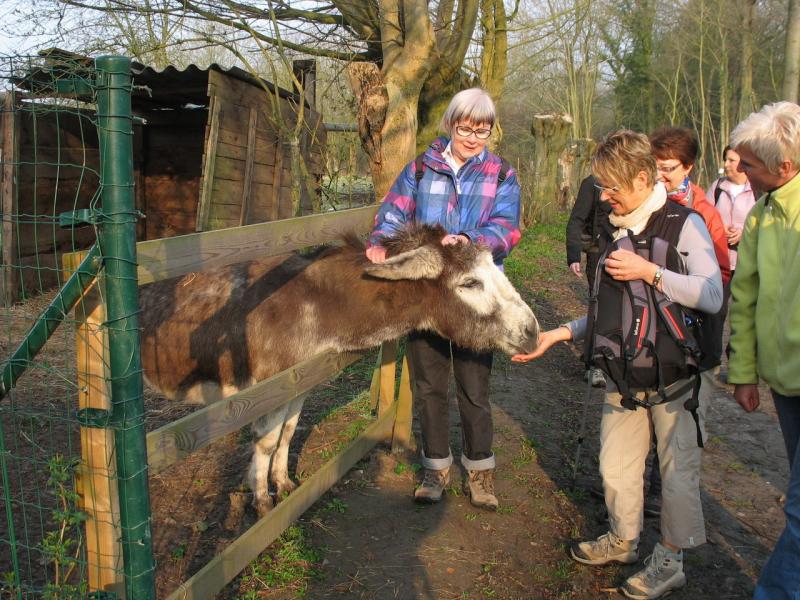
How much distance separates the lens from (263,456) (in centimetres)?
404

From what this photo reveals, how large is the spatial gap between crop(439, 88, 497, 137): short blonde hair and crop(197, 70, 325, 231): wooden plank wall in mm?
4079

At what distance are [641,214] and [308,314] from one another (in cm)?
191

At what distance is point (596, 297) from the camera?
317 centimetres

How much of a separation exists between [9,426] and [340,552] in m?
3.01

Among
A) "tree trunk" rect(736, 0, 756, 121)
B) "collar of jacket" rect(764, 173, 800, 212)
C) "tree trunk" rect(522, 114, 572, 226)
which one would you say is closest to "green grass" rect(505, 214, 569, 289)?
"tree trunk" rect(522, 114, 572, 226)

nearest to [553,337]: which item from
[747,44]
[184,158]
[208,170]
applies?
[208,170]

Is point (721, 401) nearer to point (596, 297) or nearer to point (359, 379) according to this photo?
point (359, 379)

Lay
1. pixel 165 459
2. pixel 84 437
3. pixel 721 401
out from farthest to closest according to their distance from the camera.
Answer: pixel 721 401 → pixel 165 459 → pixel 84 437

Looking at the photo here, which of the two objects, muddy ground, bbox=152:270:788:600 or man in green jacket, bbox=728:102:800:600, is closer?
man in green jacket, bbox=728:102:800:600

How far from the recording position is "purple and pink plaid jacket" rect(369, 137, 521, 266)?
378 cm

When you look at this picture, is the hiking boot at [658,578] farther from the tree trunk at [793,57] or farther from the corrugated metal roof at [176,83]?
the tree trunk at [793,57]

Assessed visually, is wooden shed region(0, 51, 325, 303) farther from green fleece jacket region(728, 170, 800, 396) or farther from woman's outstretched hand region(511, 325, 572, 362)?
green fleece jacket region(728, 170, 800, 396)

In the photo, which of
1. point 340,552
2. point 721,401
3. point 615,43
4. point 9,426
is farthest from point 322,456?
point 615,43

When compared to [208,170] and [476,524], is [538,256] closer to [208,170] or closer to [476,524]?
[208,170]
